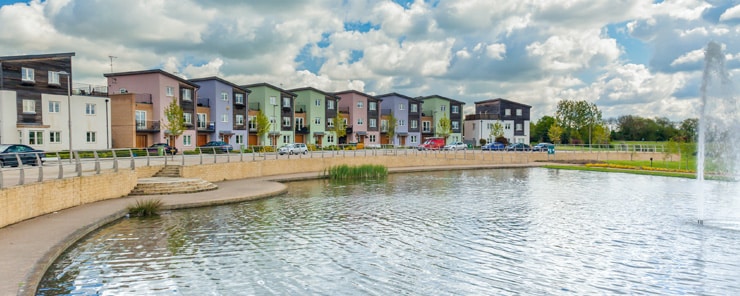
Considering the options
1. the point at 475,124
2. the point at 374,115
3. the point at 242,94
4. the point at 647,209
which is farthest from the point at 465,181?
the point at 475,124

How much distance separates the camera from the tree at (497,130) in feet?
305

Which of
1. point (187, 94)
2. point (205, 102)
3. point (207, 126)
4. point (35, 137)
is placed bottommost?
point (35, 137)

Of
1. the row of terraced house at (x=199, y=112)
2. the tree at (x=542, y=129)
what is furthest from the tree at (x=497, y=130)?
the tree at (x=542, y=129)

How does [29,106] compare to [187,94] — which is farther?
[187,94]

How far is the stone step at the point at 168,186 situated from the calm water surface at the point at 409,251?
4.09 meters

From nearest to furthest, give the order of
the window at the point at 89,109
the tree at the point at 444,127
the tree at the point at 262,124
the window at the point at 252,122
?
the window at the point at 89,109 → the tree at the point at 262,124 → the window at the point at 252,122 → the tree at the point at 444,127

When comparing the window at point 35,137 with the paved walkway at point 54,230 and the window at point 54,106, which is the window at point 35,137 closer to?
the window at point 54,106

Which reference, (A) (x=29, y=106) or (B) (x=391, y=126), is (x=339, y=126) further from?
(A) (x=29, y=106)

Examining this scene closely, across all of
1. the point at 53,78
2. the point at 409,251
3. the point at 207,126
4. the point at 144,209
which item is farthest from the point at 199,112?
the point at 409,251

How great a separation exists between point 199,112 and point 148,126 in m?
9.88

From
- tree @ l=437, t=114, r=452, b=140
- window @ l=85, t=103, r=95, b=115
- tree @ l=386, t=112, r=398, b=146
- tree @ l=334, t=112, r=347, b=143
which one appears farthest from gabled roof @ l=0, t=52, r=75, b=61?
tree @ l=437, t=114, r=452, b=140

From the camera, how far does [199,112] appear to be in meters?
66.6

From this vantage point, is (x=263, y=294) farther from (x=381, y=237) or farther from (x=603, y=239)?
(x=603, y=239)

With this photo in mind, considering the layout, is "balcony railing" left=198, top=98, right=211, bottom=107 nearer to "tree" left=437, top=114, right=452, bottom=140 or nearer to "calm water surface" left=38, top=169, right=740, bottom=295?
"tree" left=437, top=114, right=452, bottom=140
